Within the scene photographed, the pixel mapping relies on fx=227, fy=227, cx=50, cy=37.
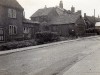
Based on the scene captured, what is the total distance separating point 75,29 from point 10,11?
2608 cm

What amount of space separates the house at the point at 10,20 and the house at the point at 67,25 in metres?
22.2

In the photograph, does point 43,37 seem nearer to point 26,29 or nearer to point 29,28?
point 26,29

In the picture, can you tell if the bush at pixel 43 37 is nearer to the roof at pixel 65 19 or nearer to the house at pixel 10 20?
the house at pixel 10 20

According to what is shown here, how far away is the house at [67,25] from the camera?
58600 millimetres

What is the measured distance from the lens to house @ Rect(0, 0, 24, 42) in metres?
34.2

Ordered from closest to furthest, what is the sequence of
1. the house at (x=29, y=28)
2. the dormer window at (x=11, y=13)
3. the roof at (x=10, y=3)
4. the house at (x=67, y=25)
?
the roof at (x=10, y=3)
the dormer window at (x=11, y=13)
the house at (x=29, y=28)
the house at (x=67, y=25)

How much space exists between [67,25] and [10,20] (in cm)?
2609

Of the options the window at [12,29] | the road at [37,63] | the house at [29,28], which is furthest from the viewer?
the house at [29,28]

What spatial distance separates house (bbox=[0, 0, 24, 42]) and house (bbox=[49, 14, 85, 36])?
2219cm

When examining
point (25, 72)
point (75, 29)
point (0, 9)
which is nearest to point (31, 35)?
point (0, 9)

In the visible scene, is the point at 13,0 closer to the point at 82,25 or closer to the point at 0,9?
the point at 0,9

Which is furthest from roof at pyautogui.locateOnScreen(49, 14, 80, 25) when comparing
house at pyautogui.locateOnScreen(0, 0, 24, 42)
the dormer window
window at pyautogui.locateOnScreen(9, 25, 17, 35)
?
the dormer window

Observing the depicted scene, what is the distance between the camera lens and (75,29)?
5850 cm

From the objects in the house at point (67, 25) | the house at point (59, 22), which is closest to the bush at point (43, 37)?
the house at point (59, 22)
